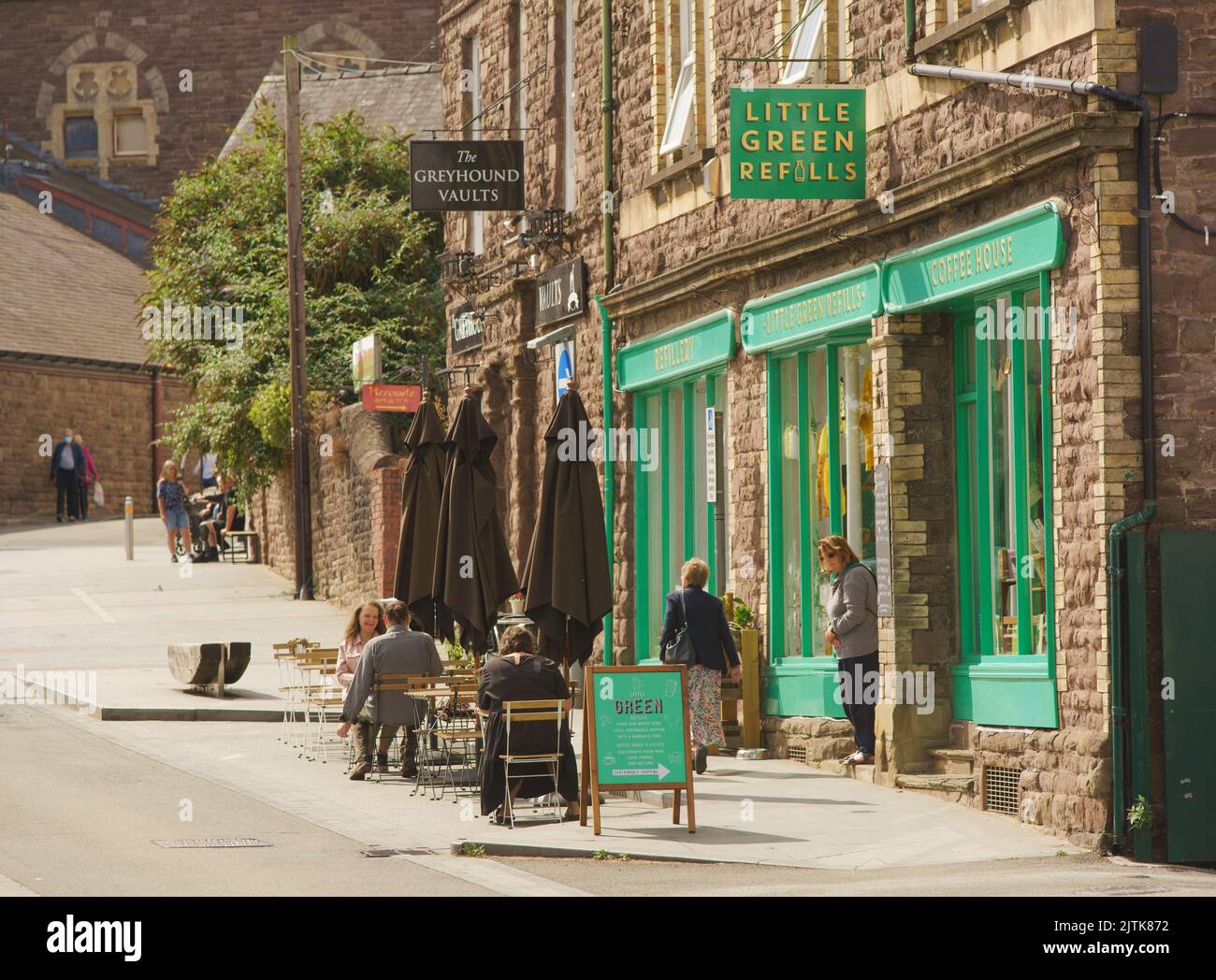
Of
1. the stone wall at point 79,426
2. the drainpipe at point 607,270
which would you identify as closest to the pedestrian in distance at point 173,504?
the stone wall at point 79,426

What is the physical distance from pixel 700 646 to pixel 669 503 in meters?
4.22

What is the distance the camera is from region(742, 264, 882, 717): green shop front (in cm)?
1630

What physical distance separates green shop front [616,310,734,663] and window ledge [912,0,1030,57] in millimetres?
4011

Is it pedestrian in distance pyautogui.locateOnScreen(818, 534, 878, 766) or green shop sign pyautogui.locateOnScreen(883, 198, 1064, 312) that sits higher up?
green shop sign pyautogui.locateOnScreen(883, 198, 1064, 312)

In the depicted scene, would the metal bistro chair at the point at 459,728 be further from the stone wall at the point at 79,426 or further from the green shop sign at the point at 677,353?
the stone wall at the point at 79,426

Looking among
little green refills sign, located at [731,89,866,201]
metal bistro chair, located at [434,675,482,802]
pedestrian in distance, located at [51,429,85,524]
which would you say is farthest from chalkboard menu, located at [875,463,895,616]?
pedestrian in distance, located at [51,429,85,524]

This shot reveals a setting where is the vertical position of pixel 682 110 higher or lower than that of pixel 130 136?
lower

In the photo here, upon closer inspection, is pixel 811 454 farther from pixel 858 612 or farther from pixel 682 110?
pixel 682 110

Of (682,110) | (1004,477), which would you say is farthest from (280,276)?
(1004,477)

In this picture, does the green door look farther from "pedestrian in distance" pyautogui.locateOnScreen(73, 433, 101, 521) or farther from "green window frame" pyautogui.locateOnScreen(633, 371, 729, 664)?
"pedestrian in distance" pyautogui.locateOnScreen(73, 433, 101, 521)

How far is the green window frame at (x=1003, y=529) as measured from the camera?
13344 millimetres

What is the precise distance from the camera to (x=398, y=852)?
479 inches

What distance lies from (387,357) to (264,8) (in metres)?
28.6

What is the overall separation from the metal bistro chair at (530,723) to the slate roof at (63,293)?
35.4 metres
